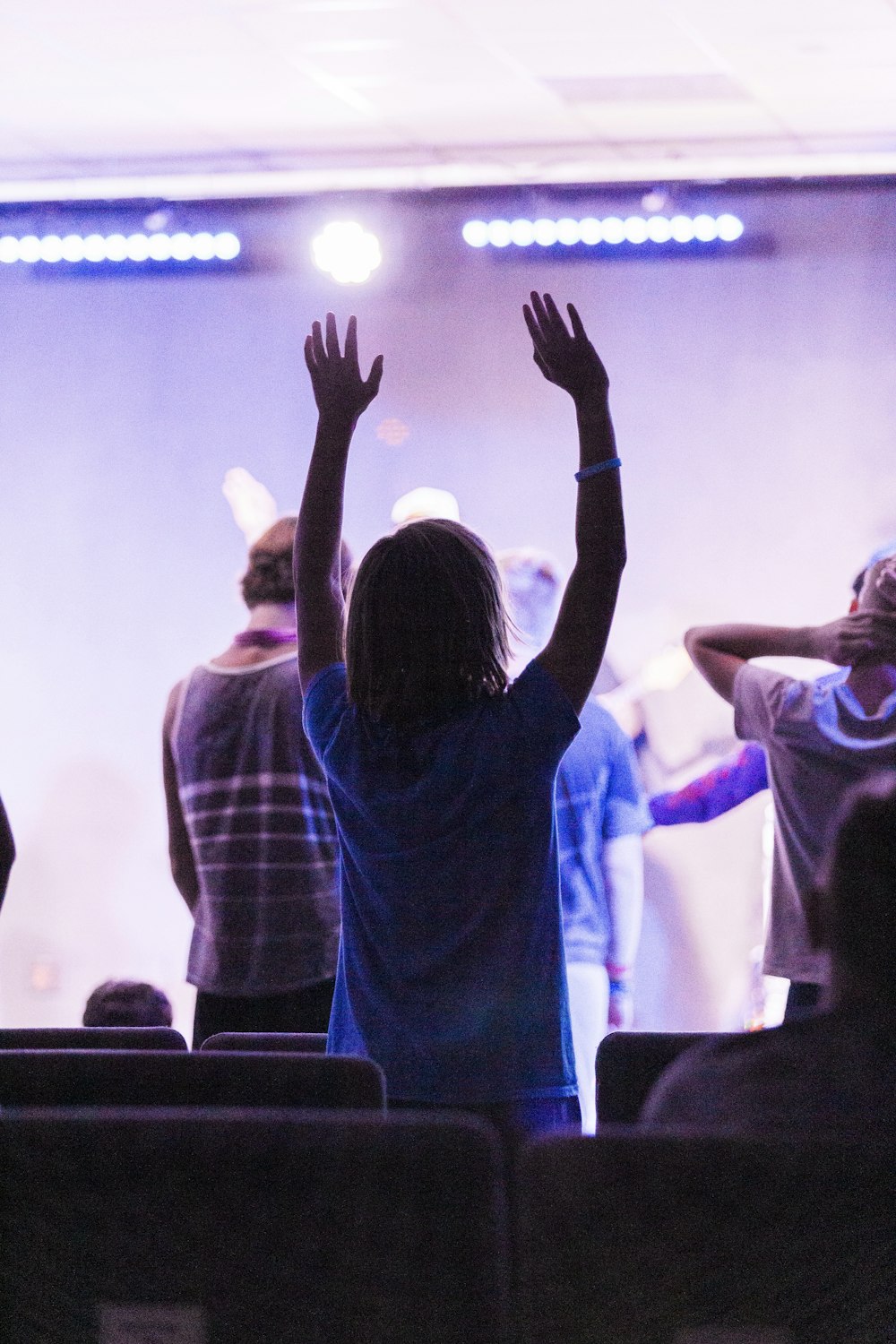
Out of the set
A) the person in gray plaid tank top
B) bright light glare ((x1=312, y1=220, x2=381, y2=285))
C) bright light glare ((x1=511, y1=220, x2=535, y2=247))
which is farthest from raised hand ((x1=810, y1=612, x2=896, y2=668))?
bright light glare ((x1=312, y1=220, x2=381, y2=285))

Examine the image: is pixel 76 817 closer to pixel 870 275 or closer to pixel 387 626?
pixel 870 275

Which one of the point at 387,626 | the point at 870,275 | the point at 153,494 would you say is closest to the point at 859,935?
the point at 387,626

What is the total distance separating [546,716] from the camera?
146 centimetres

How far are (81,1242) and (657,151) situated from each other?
4053 millimetres

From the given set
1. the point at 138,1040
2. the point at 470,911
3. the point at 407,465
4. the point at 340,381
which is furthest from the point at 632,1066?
the point at 407,465

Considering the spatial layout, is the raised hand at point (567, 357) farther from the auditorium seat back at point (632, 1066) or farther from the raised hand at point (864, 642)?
the raised hand at point (864, 642)

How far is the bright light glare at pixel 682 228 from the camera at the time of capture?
4465 mm

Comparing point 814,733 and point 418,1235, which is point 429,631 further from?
point 814,733

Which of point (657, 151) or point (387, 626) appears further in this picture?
point (657, 151)

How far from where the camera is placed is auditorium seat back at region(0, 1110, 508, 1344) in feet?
3.33

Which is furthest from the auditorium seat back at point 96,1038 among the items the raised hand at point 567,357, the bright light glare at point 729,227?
the bright light glare at point 729,227

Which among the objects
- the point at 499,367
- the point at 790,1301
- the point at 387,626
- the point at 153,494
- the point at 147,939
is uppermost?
the point at 499,367

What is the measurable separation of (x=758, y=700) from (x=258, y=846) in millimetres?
1003

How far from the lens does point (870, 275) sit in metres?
4.44
